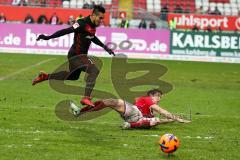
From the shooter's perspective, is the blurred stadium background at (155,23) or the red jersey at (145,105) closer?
the red jersey at (145,105)

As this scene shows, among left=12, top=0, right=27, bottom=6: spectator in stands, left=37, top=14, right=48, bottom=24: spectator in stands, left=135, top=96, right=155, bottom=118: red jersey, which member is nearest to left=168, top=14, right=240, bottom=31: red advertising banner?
left=37, top=14, right=48, bottom=24: spectator in stands

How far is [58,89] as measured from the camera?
864 inches

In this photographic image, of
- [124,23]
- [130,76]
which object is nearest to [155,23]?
[124,23]

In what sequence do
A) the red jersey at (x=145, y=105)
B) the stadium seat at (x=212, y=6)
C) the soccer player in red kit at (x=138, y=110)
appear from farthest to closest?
the stadium seat at (x=212, y=6)
the red jersey at (x=145, y=105)
the soccer player in red kit at (x=138, y=110)

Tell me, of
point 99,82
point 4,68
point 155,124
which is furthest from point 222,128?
point 4,68

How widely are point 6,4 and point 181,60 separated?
14.2m

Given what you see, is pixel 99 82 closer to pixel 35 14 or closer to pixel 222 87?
pixel 222 87

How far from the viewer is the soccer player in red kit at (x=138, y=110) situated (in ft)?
44.9

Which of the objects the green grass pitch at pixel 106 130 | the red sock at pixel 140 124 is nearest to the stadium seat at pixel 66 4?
the green grass pitch at pixel 106 130

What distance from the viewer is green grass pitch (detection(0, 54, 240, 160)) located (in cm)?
1116

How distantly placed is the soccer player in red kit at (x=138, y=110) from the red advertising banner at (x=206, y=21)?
29.8 meters

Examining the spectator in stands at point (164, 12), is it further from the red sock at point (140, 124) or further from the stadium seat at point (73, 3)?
the red sock at point (140, 124)

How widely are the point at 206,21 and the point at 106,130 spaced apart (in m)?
31.9

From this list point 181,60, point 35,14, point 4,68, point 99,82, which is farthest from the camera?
point 35,14
